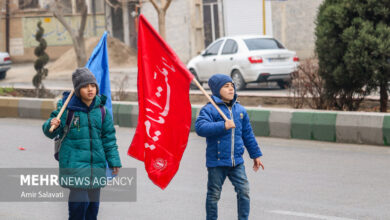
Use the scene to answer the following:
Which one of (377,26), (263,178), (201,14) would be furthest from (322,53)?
(201,14)

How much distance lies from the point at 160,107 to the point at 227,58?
49.3 ft

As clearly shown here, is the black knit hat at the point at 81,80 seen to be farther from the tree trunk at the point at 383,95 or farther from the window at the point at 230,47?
the window at the point at 230,47

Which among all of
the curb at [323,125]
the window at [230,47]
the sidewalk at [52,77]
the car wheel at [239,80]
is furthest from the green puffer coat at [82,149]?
the sidewalk at [52,77]

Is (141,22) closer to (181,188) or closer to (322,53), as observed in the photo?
(181,188)

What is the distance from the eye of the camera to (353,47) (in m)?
12.2

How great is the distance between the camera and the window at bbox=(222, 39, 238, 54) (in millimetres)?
21461

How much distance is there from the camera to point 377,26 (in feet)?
39.9

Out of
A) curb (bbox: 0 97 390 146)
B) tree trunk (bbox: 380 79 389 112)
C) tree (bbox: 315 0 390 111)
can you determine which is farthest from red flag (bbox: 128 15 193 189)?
tree trunk (bbox: 380 79 389 112)

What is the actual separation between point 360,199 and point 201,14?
28458mm

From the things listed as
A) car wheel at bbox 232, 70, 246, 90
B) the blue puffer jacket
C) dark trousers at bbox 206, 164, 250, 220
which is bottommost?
car wheel at bbox 232, 70, 246, 90

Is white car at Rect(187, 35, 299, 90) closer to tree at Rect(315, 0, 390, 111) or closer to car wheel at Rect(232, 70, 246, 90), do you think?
car wheel at Rect(232, 70, 246, 90)

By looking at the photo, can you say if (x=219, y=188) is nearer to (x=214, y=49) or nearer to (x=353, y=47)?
(x=353, y=47)

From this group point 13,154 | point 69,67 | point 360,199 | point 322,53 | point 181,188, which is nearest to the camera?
point 360,199

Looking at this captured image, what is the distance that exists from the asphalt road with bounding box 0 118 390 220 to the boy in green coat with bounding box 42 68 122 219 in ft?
5.39
